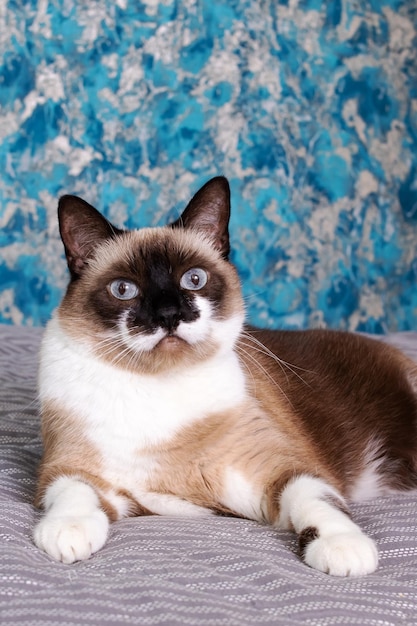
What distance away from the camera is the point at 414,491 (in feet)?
7.63

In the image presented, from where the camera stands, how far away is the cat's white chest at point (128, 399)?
73.9 inches

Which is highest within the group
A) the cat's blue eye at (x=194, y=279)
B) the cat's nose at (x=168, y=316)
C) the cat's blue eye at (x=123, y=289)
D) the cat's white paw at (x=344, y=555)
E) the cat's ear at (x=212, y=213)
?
the cat's ear at (x=212, y=213)

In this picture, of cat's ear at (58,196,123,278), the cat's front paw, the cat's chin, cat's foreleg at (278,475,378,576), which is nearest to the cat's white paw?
cat's foreleg at (278,475,378,576)

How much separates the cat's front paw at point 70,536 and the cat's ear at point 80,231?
0.63 metres

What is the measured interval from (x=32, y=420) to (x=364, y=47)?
10.6ft

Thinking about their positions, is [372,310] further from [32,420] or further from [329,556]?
[329,556]

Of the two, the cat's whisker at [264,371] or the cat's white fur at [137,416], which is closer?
the cat's white fur at [137,416]

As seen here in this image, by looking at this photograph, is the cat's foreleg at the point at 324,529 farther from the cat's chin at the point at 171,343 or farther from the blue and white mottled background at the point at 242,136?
the blue and white mottled background at the point at 242,136

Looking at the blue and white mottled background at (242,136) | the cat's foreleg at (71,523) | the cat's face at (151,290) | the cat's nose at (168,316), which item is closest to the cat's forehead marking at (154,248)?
the cat's face at (151,290)

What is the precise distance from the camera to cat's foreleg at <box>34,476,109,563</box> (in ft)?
5.16

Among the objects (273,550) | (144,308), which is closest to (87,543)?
(273,550)

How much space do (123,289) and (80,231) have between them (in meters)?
0.24

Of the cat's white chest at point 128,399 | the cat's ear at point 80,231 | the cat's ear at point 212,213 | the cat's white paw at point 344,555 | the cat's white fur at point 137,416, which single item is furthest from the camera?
the cat's ear at point 212,213

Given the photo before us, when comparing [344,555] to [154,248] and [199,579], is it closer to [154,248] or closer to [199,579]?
[199,579]
